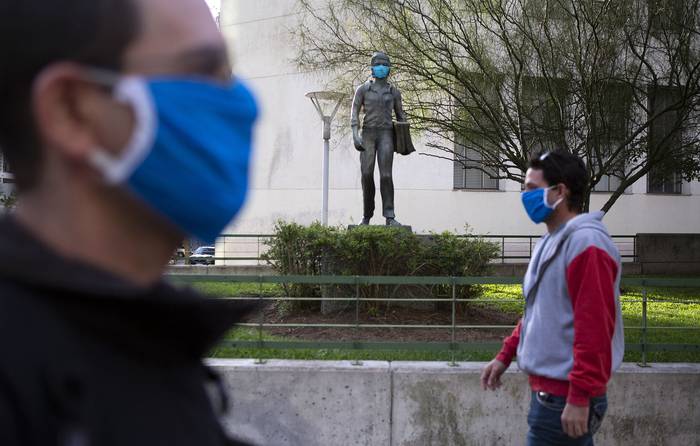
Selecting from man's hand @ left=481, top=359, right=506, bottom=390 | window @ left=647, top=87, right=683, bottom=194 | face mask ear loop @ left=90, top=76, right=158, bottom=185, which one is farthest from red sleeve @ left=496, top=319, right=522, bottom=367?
window @ left=647, top=87, right=683, bottom=194

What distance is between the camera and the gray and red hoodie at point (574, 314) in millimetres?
3238

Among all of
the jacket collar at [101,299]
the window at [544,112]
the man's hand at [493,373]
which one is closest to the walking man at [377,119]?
the window at [544,112]

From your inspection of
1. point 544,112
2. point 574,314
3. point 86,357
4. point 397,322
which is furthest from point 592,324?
point 544,112

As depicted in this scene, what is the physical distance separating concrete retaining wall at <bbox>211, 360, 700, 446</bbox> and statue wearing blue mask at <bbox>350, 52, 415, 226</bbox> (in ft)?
14.9

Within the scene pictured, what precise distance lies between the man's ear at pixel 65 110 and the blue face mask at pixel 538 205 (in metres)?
3.01

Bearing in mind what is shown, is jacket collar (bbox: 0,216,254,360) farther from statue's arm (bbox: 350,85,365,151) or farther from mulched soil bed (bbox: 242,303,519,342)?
statue's arm (bbox: 350,85,365,151)

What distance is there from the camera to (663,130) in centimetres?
1546

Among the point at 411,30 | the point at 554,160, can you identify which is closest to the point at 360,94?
the point at 411,30

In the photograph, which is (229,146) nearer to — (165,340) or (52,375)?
(165,340)

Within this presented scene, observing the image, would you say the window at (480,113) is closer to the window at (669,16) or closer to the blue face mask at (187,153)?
the window at (669,16)

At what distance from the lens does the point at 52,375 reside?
3.10 ft

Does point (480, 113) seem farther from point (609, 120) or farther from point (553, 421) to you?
point (553, 421)

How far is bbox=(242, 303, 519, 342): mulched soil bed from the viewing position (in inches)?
316

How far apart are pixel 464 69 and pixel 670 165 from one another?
5189mm
